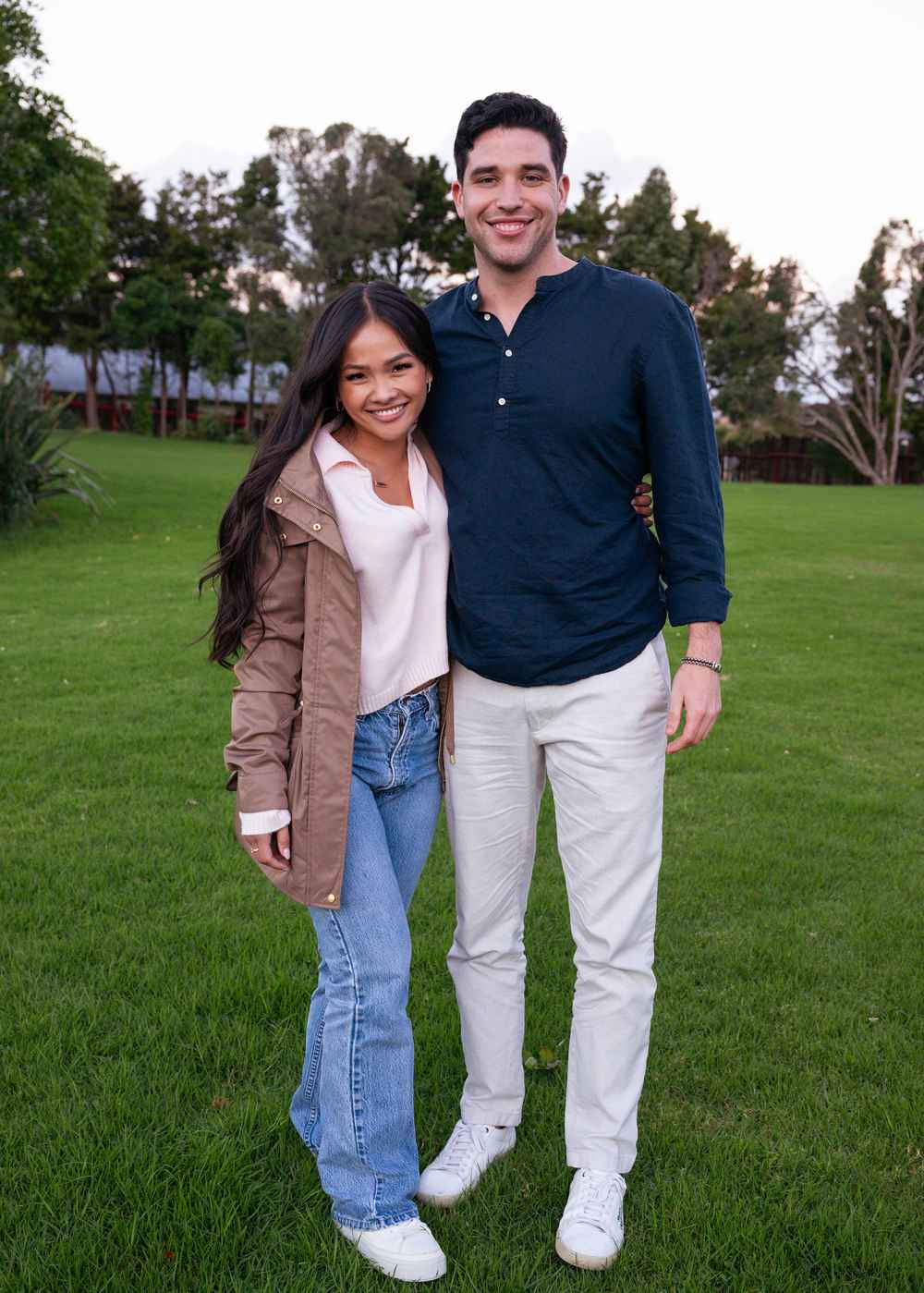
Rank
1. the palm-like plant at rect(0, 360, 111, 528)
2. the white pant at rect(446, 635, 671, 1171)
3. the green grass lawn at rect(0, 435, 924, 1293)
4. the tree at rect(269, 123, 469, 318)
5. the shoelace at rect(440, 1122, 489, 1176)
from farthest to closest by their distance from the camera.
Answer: the tree at rect(269, 123, 469, 318), the palm-like plant at rect(0, 360, 111, 528), the shoelace at rect(440, 1122, 489, 1176), the white pant at rect(446, 635, 671, 1171), the green grass lawn at rect(0, 435, 924, 1293)

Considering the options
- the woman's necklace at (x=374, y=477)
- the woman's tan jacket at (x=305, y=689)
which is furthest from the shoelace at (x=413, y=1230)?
the woman's necklace at (x=374, y=477)

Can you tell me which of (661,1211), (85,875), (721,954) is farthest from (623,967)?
(85,875)

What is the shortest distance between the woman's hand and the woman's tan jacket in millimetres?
19

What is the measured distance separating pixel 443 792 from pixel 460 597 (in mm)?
529

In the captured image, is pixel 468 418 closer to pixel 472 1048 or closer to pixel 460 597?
pixel 460 597

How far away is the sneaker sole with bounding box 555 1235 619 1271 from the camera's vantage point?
2.52 m

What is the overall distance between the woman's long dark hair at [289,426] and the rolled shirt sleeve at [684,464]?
543 mm

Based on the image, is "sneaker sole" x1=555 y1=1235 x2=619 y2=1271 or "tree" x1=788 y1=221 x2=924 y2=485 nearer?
"sneaker sole" x1=555 y1=1235 x2=619 y2=1271

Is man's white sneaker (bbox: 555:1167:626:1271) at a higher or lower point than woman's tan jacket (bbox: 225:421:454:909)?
lower

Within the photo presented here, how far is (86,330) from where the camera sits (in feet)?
152

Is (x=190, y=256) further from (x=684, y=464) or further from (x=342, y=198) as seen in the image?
(x=684, y=464)

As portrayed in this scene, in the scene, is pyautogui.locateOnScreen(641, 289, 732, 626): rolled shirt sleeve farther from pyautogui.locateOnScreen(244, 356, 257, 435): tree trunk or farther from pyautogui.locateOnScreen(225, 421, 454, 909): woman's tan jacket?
pyautogui.locateOnScreen(244, 356, 257, 435): tree trunk

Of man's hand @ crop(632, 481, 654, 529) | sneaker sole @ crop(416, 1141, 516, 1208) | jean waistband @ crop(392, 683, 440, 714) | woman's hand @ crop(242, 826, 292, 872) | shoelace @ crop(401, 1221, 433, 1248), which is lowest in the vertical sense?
sneaker sole @ crop(416, 1141, 516, 1208)

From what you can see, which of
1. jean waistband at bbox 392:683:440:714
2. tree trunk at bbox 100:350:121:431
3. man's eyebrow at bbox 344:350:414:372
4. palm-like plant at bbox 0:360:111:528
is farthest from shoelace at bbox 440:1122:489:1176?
tree trunk at bbox 100:350:121:431
